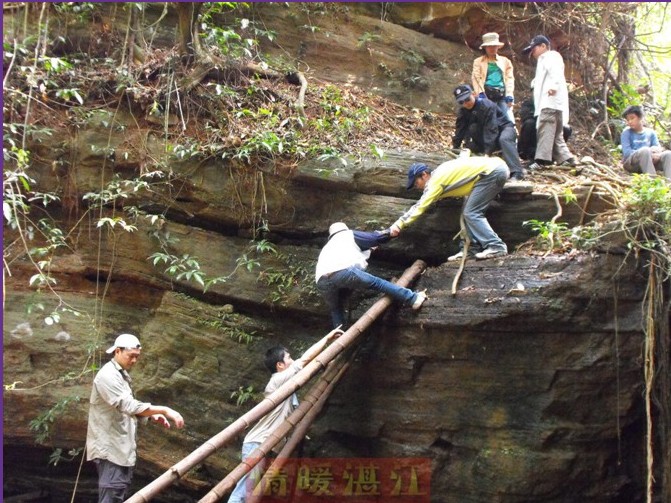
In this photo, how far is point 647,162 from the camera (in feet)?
24.3

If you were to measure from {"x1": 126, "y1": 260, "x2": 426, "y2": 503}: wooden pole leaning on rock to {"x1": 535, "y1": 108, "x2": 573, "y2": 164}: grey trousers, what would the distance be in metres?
2.38

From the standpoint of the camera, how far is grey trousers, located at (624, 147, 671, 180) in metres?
Answer: 7.39

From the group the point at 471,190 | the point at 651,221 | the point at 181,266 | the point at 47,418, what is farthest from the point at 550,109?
the point at 47,418

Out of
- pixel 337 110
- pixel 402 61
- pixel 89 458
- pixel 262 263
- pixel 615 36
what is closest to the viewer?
pixel 89 458

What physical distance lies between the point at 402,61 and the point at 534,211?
4281mm

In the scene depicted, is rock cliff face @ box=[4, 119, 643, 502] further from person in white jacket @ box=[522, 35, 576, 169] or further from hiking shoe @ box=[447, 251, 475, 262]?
person in white jacket @ box=[522, 35, 576, 169]

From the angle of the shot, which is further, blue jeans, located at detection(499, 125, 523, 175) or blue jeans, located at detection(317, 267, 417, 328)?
blue jeans, located at detection(499, 125, 523, 175)

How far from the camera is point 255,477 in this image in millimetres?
5688

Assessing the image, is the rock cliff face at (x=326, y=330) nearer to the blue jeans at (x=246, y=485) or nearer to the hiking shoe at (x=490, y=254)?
the hiking shoe at (x=490, y=254)

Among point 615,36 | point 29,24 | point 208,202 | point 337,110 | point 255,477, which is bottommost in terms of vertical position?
point 255,477

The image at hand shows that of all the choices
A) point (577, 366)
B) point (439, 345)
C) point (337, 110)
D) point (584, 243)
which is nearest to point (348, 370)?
point (439, 345)

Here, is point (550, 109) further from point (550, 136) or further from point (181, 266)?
point (181, 266)

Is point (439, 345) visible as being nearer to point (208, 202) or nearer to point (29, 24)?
point (208, 202)

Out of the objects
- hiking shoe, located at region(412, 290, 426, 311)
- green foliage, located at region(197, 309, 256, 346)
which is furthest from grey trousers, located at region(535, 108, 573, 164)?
green foliage, located at region(197, 309, 256, 346)
